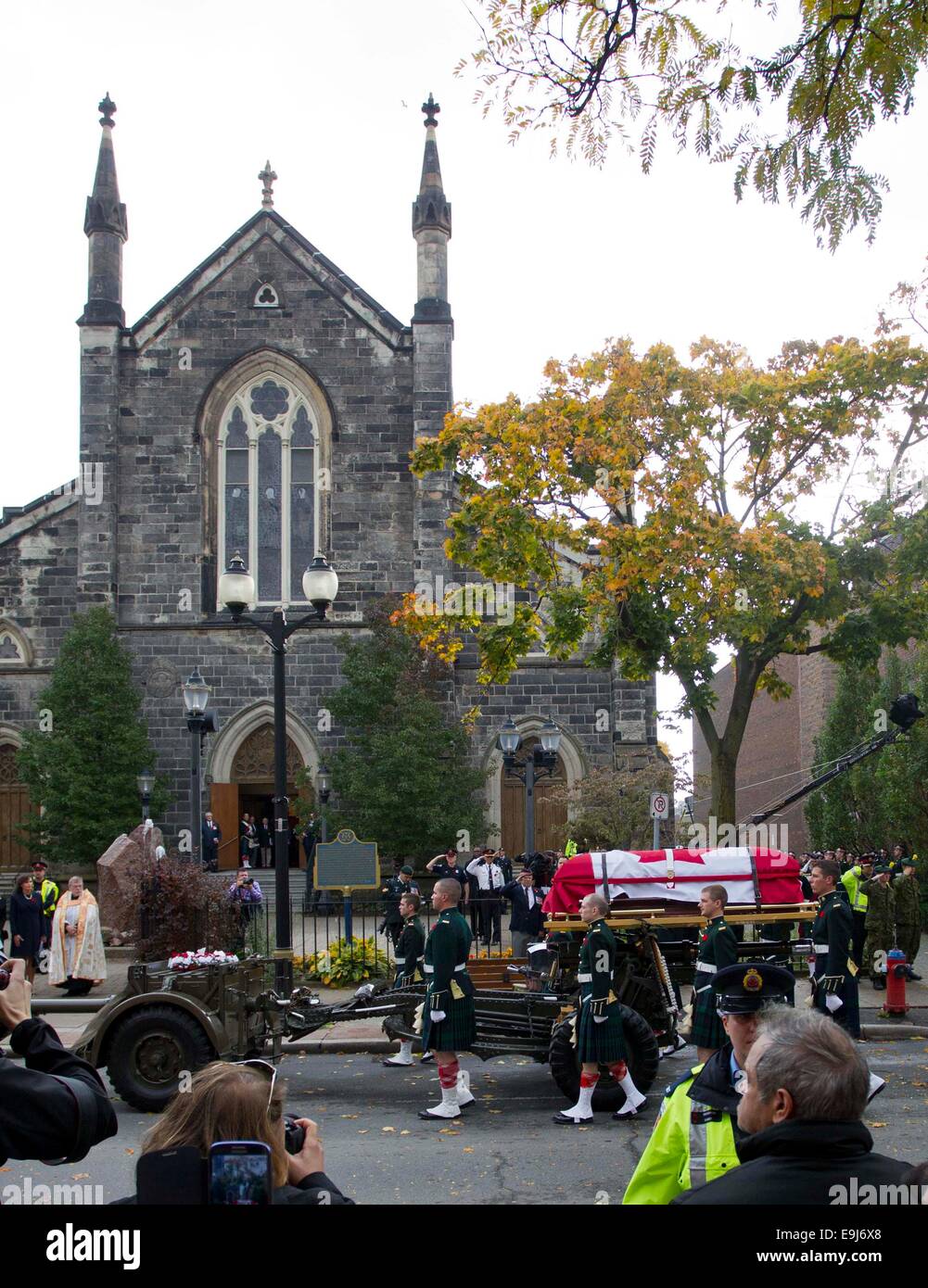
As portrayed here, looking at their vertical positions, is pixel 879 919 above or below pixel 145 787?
below

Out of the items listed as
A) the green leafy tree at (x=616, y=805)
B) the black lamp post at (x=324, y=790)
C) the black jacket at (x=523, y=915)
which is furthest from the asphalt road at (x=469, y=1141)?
the black lamp post at (x=324, y=790)

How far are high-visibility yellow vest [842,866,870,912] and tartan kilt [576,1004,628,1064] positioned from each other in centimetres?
625

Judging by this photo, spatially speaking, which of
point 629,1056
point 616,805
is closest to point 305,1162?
point 629,1056

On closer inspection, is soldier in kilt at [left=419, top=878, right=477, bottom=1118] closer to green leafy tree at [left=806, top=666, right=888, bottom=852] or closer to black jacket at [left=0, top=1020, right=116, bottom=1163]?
black jacket at [left=0, top=1020, right=116, bottom=1163]

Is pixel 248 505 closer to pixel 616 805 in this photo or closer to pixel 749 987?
pixel 616 805

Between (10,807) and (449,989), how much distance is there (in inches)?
805

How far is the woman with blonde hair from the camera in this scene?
2629 mm

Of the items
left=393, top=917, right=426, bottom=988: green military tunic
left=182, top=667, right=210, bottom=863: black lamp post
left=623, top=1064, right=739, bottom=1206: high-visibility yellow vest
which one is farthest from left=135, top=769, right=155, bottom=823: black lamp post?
left=623, top=1064, right=739, bottom=1206: high-visibility yellow vest

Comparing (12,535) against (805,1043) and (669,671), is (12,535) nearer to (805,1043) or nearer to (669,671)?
(669,671)

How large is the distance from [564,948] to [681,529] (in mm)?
7235

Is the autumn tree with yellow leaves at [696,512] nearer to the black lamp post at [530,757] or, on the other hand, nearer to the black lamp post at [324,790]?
the black lamp post at [530,757]

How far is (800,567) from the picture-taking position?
1617 cm

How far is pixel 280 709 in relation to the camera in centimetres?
1302

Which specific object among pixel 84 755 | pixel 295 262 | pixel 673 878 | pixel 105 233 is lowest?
pixel 673 878
